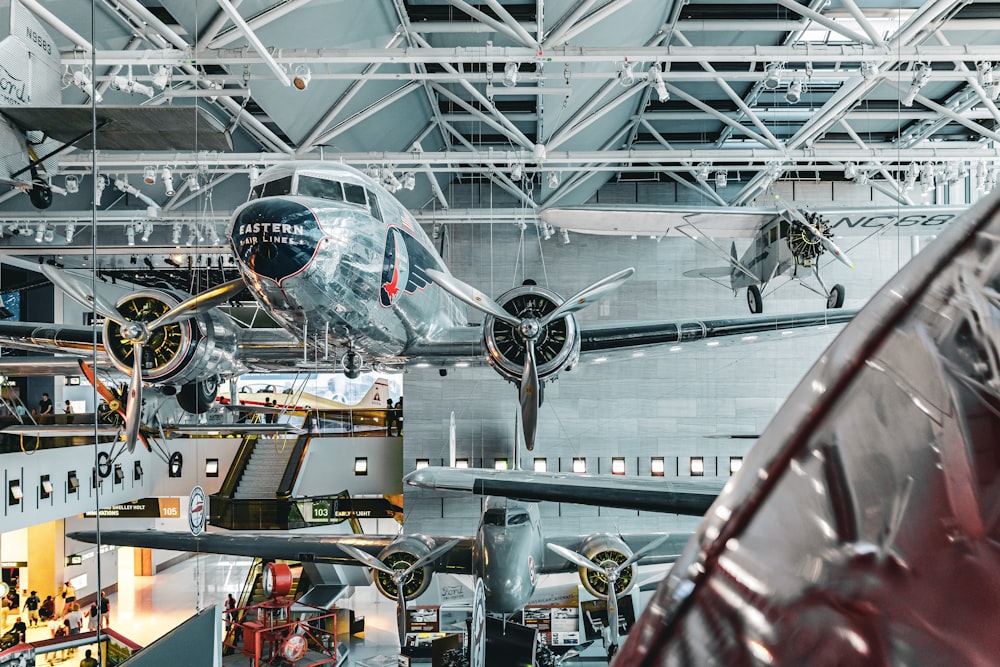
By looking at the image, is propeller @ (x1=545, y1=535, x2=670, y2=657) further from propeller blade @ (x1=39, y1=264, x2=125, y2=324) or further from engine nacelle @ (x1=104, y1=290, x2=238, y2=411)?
propeller blade @ (x1=39, y1=264, x2=125, y2=324)

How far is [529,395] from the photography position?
6.14 m

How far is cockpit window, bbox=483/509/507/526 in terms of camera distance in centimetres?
796

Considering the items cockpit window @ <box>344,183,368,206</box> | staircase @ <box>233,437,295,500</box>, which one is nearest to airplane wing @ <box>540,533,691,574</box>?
cockpit window @ <box>344,183,368,206</box>

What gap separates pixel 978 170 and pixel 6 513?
14.4 meters

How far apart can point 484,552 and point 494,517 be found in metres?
0.45

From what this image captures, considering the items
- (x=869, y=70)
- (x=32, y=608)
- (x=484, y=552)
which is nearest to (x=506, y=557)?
(x=484, y=552)

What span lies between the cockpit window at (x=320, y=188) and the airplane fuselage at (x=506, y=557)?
4395 millimetres

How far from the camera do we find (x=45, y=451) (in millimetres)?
10195

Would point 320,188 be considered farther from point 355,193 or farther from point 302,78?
point 302,78

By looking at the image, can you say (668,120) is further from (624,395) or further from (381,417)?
(381,417)

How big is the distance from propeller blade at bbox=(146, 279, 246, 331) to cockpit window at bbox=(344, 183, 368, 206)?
3.90 ft

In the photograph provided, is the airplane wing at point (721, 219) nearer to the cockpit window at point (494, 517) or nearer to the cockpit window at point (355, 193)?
the cockpit window at point (355, 193)

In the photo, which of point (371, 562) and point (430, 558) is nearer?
point (371, 562)

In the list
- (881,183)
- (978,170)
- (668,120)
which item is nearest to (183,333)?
(668,120)
